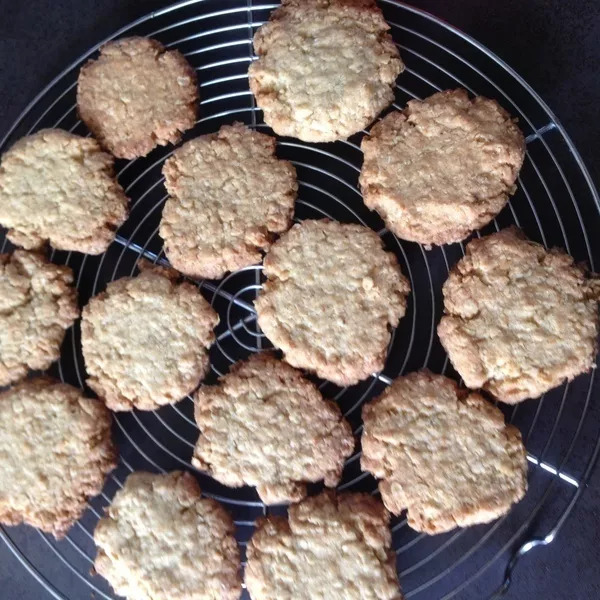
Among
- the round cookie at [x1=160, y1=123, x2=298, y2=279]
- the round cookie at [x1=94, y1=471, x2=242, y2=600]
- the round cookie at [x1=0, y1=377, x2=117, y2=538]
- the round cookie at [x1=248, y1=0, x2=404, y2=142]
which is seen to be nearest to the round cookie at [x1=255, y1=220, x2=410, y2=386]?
the round cookie at [x1=160, y1=123, x2=298, y2=279]

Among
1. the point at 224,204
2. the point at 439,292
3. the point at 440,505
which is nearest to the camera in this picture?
the point at 440,505

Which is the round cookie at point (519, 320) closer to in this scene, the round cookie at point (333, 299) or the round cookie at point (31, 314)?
the round cookie at point (333, 299)

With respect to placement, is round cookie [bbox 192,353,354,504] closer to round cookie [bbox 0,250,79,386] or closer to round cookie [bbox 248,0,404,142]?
round cookie [bbox 0,250,79,386]

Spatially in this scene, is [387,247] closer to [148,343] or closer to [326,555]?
[148,343]

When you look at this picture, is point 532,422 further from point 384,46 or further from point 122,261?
point 122,261

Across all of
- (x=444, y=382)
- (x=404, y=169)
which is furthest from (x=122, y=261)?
(x=444, y=382)

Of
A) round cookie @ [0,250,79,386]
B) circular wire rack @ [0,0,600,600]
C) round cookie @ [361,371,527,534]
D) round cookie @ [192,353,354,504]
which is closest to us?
round cookie @ [361,371,527,534]

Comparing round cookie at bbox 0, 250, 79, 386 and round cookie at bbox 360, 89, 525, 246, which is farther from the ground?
round cookie at bbox 360, 89, 525, 246
